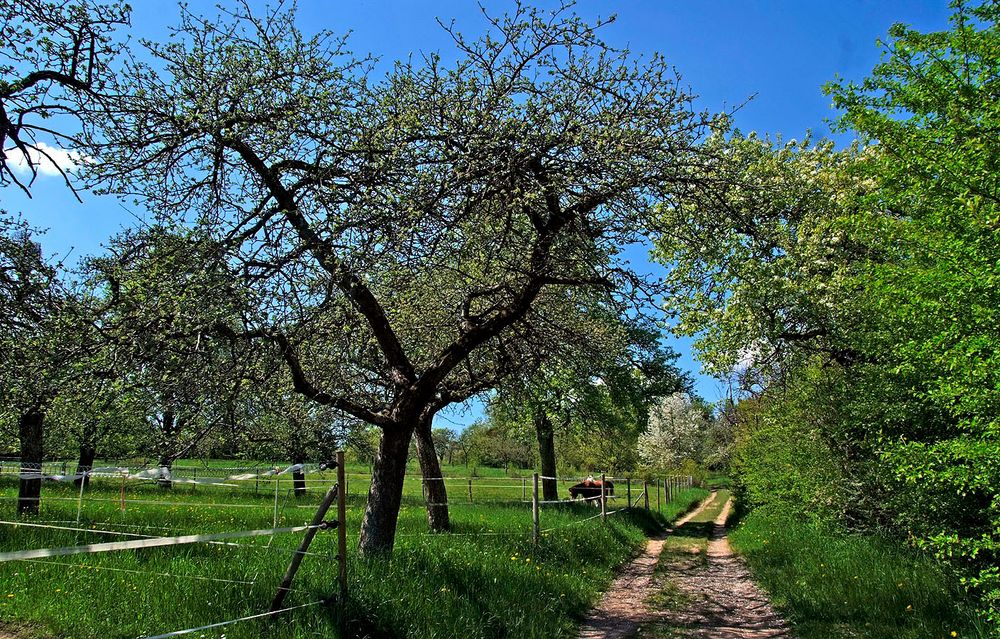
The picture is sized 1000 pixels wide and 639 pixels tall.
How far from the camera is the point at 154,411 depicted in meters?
8.23

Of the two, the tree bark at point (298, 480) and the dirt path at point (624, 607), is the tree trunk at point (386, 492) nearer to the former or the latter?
the tree bark at point (298, 480)

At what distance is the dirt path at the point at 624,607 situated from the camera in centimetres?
748

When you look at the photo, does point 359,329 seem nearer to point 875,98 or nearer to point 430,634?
point 430,634

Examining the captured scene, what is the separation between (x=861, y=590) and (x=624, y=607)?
9.77ft

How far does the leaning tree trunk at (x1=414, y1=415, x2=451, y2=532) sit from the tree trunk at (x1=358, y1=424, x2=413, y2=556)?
432cm

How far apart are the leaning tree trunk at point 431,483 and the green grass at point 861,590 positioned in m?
6.26

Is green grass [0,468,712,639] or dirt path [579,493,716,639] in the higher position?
green grass [0,468,712,639]

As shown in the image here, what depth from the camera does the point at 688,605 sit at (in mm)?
9109

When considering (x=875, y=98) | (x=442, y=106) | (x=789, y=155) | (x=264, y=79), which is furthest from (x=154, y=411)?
(x=789, y=155)

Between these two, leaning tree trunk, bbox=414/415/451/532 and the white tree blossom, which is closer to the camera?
leaning tree trunk, bbox=414/415/451/532

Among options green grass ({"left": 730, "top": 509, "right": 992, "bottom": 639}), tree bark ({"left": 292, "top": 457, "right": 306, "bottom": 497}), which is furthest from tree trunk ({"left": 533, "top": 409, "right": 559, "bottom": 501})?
green grass ({"left": 730, "top": 509, "right": 992, "bottom": 639})

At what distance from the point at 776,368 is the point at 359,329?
33.1 ft

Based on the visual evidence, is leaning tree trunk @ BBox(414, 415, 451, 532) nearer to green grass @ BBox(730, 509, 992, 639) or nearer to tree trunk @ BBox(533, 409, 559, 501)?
green grass @ BBox(730, 509, 992, 639)

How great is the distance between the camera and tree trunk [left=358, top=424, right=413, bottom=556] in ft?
26.6
